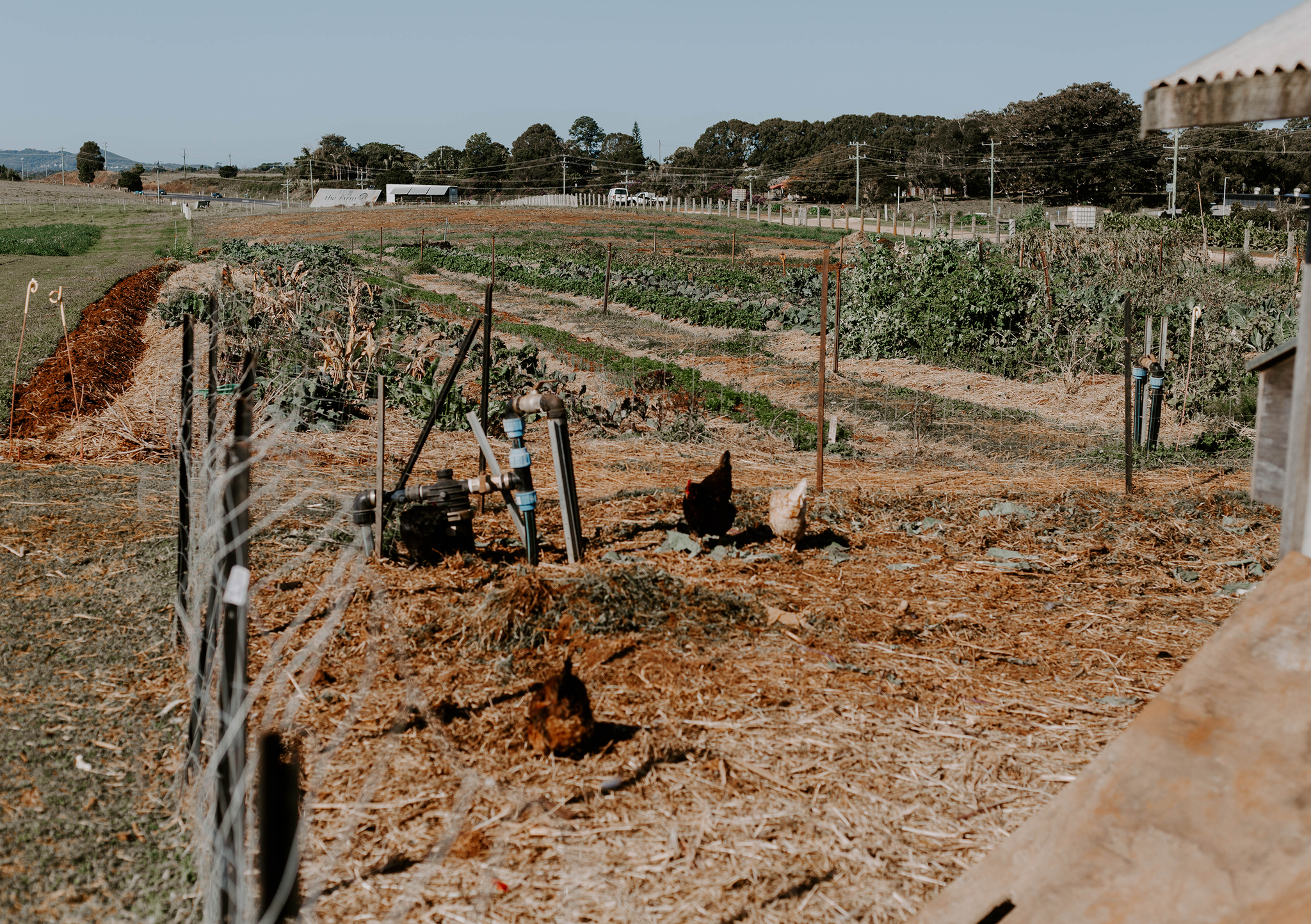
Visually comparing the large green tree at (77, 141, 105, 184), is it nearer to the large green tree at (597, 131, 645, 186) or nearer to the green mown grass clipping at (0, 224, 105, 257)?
the large green tree at (597, 131, 645, 186)

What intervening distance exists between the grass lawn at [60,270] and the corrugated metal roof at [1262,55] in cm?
1010

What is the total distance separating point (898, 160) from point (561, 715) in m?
102

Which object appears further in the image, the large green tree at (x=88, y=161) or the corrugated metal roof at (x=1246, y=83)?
the large green tree at (x=88, y=161)

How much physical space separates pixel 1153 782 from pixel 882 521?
16.2 ft

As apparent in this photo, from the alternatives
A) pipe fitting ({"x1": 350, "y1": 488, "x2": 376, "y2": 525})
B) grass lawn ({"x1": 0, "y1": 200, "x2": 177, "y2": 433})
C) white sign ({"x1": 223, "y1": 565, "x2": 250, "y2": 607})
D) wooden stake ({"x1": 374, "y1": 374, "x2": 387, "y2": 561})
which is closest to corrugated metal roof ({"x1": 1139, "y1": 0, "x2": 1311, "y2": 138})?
white sign ({"x1": 223, "y1": 565, "x2": 250, "y2": 607})

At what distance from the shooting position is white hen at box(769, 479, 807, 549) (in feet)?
21.5

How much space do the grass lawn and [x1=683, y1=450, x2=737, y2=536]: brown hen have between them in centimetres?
689

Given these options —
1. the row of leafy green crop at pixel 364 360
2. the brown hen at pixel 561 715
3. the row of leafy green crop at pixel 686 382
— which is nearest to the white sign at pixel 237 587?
the brown hen at pixel 561 715

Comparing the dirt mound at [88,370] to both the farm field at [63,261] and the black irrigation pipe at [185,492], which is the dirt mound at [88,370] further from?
the black irrigation pipe at [185,492]

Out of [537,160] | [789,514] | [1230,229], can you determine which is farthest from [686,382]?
[537,160]

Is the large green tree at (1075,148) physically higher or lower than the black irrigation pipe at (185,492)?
higher

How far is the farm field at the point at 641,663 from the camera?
3.26 meters

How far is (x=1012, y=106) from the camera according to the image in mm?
85750

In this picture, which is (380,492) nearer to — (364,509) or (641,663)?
(364,509)
